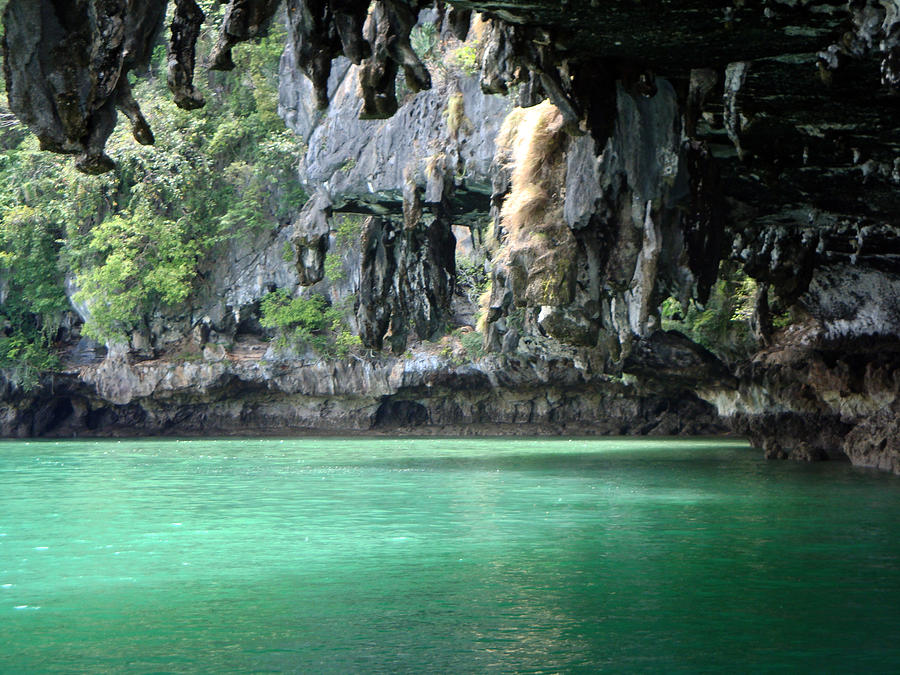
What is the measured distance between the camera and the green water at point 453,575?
21.7 feet

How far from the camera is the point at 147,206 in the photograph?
38.4m

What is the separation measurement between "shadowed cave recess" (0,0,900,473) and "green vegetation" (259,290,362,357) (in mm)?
413

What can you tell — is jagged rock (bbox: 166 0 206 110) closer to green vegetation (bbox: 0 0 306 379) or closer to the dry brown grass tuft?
the dry brown grass tuft

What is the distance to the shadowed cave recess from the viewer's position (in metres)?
7.41

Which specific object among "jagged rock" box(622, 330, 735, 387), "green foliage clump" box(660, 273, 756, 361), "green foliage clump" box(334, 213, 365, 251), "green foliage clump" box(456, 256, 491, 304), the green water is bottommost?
the green water

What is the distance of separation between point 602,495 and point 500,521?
333 centimetres

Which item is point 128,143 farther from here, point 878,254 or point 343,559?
point 343,559

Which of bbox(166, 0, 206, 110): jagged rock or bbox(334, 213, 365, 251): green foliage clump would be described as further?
bbox(334, 213, 365, 251): green foliage clump

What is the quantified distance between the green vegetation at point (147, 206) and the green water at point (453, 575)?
20397 mm

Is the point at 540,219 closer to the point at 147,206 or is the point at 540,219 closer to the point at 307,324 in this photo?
the point at 307,324

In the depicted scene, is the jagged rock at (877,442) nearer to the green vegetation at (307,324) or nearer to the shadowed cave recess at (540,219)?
the shadowed cave recess at (540,219)

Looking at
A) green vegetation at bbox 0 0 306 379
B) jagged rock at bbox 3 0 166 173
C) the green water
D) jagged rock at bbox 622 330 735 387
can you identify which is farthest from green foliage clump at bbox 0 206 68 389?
jagged rock at bbox 3 0 166 173

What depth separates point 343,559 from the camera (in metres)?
10.0

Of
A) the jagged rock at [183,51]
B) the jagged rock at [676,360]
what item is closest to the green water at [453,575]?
the jagged rock at [183,51]
